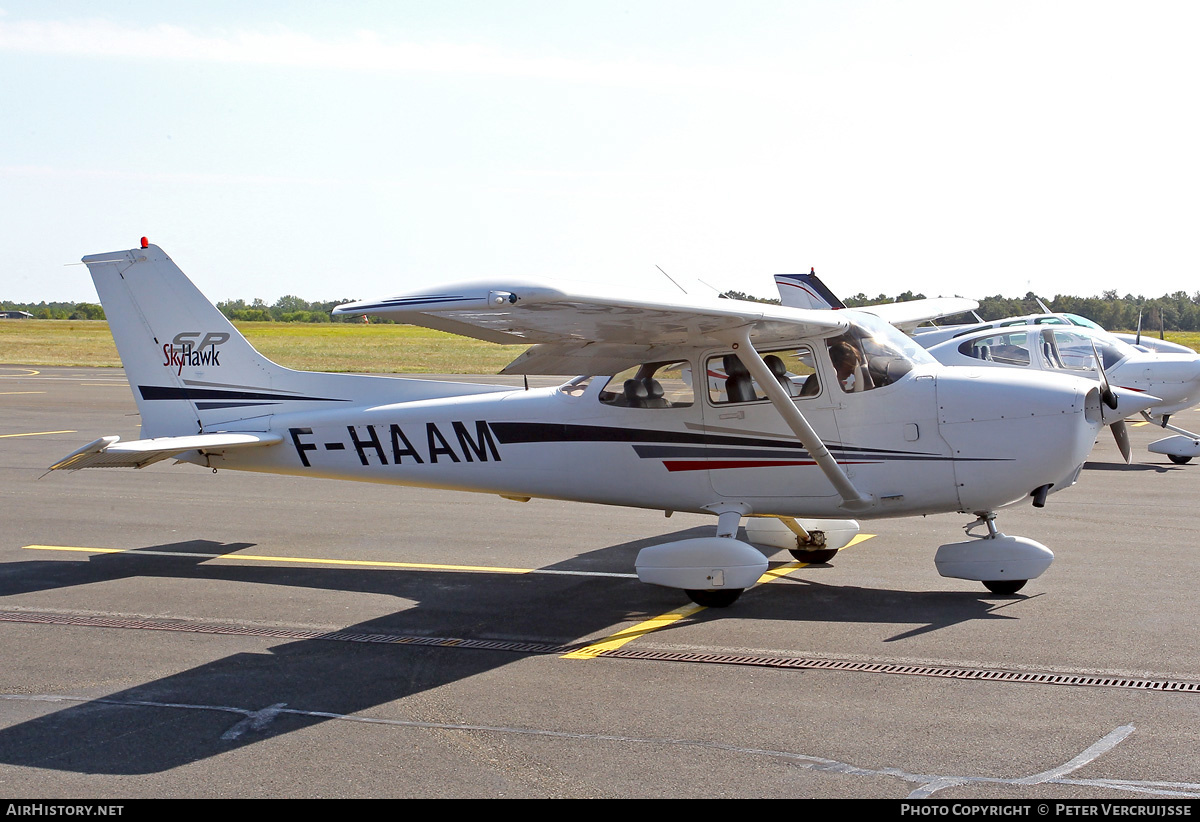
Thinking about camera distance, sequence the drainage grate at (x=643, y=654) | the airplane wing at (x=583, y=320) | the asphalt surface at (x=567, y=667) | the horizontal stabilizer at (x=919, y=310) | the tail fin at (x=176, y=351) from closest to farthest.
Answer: the asphalt surface at (x=567, y=667) < the airplane wing at (x=583, y=320) < the drainage grate at (x=643, y=654) < the tail fin at (x=176, y=351) < the horizontal stabilizer at (x=919, y=310)

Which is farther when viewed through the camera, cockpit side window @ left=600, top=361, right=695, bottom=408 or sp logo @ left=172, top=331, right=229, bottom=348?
sp logo @ left=172, top=331, right=229, bottom=348

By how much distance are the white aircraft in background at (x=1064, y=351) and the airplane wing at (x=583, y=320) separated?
6.47 metres

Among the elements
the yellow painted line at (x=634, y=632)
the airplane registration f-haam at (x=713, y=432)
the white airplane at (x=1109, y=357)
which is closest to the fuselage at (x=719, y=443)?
the airplane registration f-haam at (x=713, y=432)

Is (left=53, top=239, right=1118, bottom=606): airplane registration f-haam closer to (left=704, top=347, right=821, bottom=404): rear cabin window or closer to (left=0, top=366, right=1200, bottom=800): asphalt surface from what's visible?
(left=704, top=347, right=821, bottom=404): rear cabin window

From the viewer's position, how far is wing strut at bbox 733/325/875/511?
757cm

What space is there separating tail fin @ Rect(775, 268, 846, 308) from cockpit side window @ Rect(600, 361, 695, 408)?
678 centimetres

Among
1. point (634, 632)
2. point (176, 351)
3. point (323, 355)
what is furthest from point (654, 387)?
point (323, 355)

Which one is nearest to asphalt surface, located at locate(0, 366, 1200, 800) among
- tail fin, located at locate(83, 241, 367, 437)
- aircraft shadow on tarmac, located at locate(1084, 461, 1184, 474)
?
tail fin, located at locate(83, 241, 367, 437)

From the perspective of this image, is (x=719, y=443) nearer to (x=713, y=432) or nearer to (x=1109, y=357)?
(x=713, y=432)

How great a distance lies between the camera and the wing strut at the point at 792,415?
7566mm

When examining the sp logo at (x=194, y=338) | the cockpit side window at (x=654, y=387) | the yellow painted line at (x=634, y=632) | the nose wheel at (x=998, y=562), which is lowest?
the yellow painted line at (x=634, y=632)

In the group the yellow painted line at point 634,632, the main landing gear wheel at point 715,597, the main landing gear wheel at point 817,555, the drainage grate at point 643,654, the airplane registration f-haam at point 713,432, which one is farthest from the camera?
the main landing gear wheel at point 817,555

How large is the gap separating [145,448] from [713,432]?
443cm

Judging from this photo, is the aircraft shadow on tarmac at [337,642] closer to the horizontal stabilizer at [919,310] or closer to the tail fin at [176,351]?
the tail fin at [176,351]
